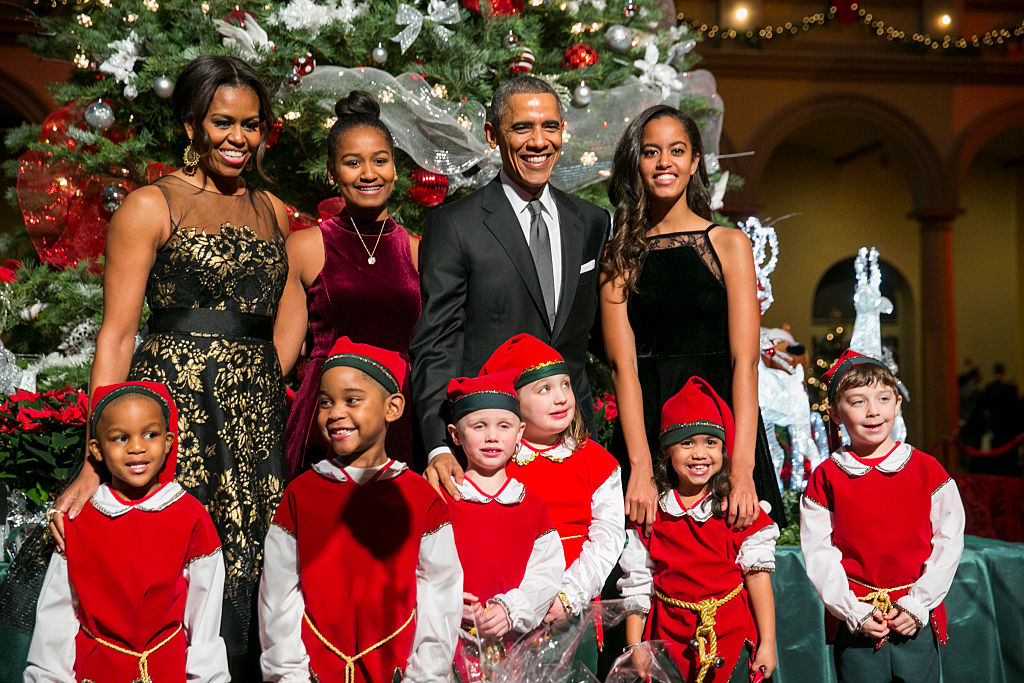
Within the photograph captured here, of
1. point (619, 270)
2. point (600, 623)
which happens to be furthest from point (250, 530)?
point (619, 270)

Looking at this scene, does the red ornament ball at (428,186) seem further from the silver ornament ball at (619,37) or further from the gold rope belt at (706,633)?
the gold rope belt at (706,633)

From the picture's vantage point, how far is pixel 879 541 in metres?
2.76

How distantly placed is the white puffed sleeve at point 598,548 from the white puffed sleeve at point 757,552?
35cm

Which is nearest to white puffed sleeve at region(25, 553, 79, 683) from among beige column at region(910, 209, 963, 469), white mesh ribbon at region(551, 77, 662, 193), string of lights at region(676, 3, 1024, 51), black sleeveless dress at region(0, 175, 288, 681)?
black sleeveless dress at region(0, 175, 288, 681)

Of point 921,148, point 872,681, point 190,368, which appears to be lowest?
point 872,681

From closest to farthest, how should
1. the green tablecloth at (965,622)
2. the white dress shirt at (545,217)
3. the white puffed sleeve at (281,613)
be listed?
the white puffed sleeve at (281,613), the white dress shirt at (545,217), the green tablecloth at (965,622)

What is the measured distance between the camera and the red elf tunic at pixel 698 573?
2.68 meters

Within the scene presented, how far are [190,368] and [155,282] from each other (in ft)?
0.93

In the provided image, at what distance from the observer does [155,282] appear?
2.81m

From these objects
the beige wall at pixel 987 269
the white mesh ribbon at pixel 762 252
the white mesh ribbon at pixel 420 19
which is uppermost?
the beige wall at pixel 987 269

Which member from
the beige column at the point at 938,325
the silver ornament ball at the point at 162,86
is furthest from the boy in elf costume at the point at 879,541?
the beige column at the point at 938,325

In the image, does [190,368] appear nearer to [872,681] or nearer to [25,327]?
[872,681]

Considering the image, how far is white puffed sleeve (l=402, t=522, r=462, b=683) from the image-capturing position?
7.57 feet

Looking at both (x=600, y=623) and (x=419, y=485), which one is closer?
(x=419, y=485)
